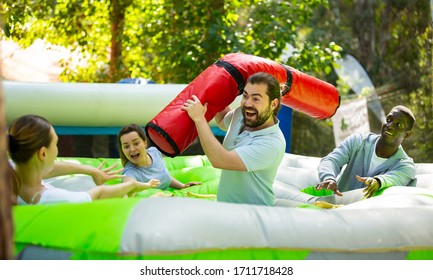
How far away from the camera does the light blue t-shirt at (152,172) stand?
372 centimetres

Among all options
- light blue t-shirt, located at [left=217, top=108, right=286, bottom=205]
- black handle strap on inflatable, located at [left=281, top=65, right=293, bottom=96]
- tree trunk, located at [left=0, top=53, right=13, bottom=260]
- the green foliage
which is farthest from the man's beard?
the green foliage

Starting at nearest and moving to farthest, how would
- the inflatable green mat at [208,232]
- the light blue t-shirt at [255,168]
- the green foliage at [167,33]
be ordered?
the inflatable green mat at [208,232] → the light blue t-shirt at [255,168] → the green foliage at [167,33]

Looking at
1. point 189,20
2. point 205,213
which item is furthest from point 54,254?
point 189,20

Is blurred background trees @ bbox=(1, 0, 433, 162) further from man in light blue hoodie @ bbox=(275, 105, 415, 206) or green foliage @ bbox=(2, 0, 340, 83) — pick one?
man in light blue hoodie @ bbox=(275, 105, 415, 206)

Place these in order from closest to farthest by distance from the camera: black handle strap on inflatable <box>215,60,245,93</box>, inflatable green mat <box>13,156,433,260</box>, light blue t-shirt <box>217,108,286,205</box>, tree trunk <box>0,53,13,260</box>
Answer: tree trunk <box>0,53,13,260</box>, inflatable green mat <box>13,156,433,260</box>, light blue t-shirt <box>217,108,286,205</box>, black handle strap on inflatable <box>215,60,245,93</box>

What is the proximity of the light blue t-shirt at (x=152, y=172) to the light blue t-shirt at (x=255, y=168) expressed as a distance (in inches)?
36.9

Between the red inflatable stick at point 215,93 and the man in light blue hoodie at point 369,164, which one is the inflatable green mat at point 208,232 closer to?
the red inflatable stick at point 215,93

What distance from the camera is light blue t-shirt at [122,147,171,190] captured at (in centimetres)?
372

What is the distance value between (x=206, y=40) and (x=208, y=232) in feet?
14.7

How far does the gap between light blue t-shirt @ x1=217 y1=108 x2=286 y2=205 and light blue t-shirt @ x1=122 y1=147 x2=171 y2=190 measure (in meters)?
0.94

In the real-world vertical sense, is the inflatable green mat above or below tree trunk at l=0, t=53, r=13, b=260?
below

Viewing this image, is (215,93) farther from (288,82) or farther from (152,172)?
(152,172)

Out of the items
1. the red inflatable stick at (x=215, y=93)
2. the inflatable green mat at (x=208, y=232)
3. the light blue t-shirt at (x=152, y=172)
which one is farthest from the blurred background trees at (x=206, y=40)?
the inflatable green mat at (x=208, y=232)

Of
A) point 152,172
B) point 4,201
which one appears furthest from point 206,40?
point 4,201
